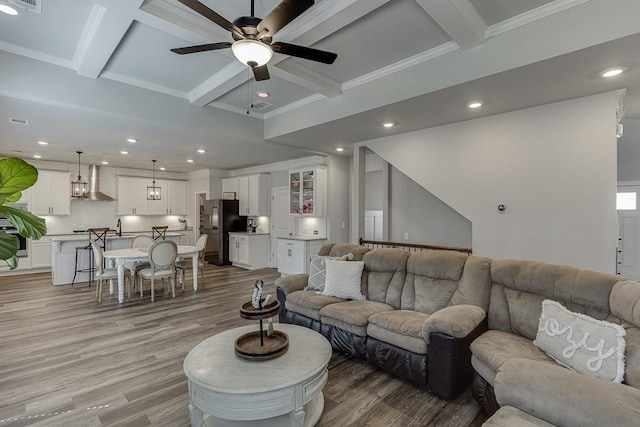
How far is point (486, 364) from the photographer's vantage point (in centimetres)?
205

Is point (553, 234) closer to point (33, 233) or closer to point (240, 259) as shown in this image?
point (33, 233)

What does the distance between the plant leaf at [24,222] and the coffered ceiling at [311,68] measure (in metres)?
1.70

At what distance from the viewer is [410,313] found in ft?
9.43

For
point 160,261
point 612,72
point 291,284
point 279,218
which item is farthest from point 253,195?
point 612,72

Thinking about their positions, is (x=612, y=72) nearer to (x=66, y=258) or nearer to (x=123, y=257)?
(x=123, y=257)

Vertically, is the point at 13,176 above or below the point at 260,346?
above

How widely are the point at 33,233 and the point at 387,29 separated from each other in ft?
9.69

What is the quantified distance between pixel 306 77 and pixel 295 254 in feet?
12.6

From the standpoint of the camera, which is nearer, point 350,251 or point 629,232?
point 350,251

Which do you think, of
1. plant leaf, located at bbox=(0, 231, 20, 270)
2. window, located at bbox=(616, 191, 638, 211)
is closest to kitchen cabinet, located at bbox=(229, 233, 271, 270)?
plant leaf, located at bbox=(0, 231, 20, 270)

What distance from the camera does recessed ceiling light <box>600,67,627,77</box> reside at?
2672 millimetres

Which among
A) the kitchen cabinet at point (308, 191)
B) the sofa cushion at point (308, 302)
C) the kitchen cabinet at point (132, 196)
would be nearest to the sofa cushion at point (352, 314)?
the sofa cushion at point (308, 302)

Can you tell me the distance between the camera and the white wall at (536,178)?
127 inches

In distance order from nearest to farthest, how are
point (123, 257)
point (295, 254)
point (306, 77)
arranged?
point (306, 77) → point (123, 257) → point (295, 254)
